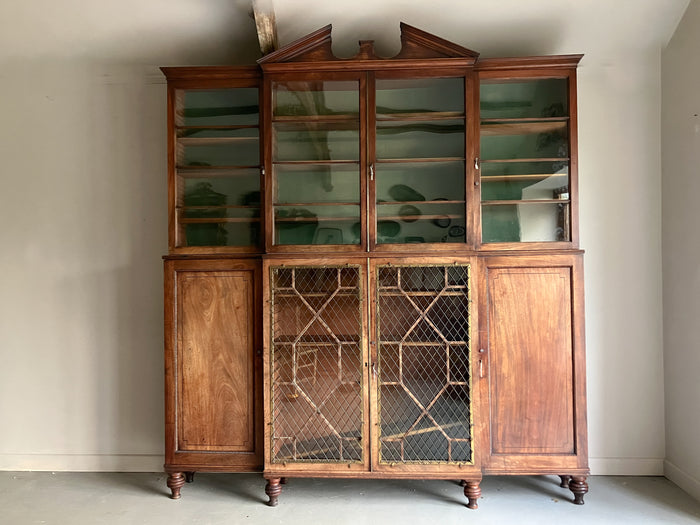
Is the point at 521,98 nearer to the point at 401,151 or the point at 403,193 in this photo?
the point at 401,151

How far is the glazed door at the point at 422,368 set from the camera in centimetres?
269

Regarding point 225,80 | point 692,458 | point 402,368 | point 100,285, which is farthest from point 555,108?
point 100,285

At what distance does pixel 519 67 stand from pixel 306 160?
50.1 inches

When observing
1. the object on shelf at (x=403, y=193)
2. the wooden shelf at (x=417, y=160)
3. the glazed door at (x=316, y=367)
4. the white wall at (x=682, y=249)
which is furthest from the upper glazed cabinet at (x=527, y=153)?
the glazed door at (x=316, y=367)

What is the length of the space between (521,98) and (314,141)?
1181 millimetres

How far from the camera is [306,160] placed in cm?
286

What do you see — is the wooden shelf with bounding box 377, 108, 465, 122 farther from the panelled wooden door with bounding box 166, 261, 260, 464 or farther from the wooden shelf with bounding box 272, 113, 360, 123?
the panelled wooden door with bounding box 166, 261, 260, 464

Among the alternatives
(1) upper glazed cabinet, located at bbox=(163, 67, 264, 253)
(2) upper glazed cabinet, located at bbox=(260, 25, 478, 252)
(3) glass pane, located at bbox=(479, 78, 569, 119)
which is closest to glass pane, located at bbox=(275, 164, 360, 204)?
(2) upper glazed cabinet, located at bbox=(260, 25, 478, 252)

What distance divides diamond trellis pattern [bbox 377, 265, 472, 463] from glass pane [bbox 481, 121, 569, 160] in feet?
2.34

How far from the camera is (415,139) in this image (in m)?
2.84

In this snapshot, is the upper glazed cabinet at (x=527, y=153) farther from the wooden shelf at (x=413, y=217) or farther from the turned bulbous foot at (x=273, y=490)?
the turned bulbous foot at (x=273, y=490)

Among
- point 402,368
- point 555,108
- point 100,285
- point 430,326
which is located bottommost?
point 402,368

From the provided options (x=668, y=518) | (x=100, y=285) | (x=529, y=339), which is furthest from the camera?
(x=100, y=285)

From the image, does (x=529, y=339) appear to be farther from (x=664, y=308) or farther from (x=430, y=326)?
(x=664, y=308)
